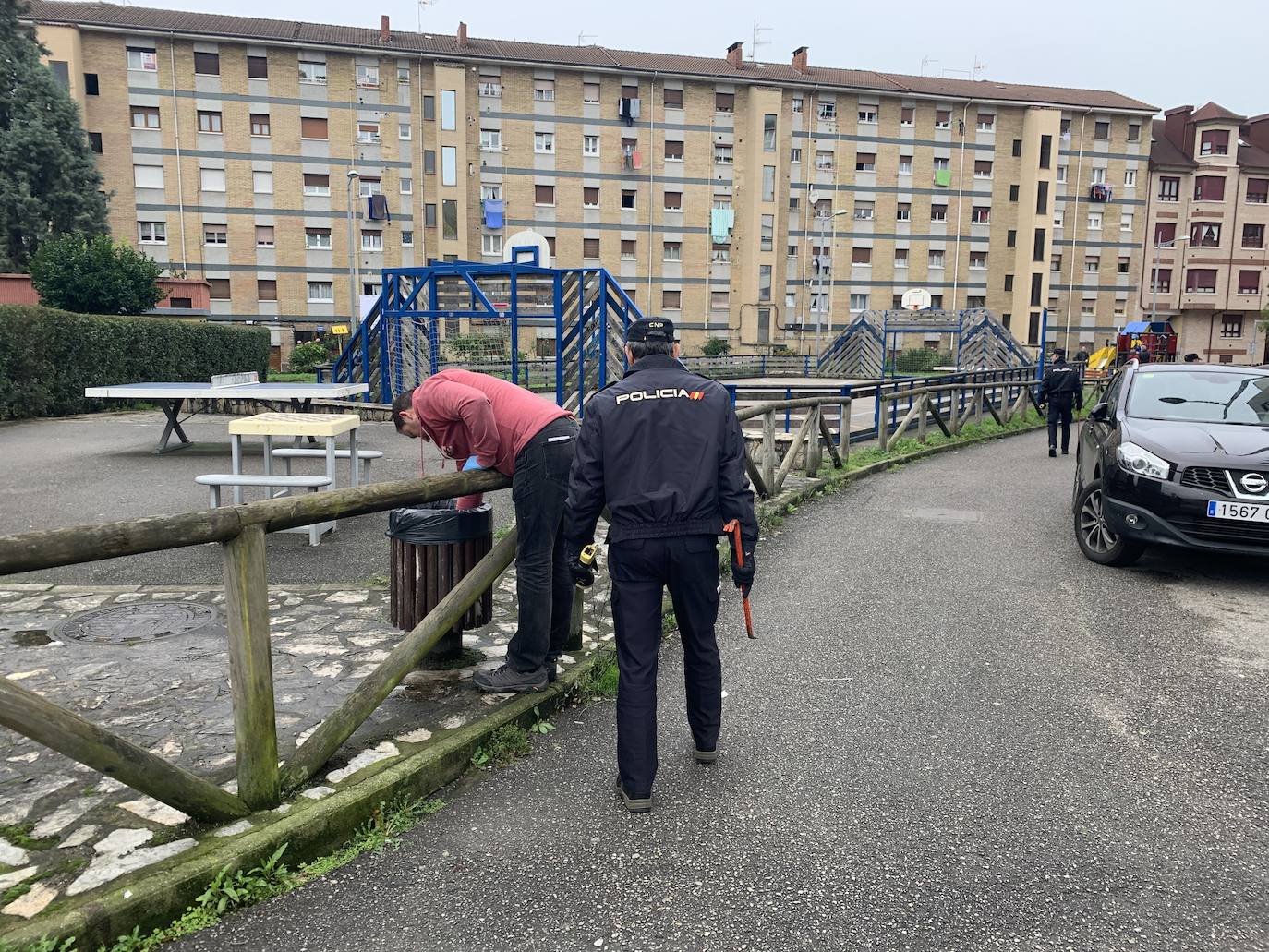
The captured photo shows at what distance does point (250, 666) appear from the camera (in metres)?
3.13

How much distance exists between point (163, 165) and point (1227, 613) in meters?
52.8

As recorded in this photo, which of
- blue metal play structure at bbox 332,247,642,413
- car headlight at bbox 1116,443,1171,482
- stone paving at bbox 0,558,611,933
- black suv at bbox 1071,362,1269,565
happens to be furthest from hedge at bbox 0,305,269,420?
car headlight at bbox 1116,443,1171,482

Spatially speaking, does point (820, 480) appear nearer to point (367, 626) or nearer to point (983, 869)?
point (367, 626)

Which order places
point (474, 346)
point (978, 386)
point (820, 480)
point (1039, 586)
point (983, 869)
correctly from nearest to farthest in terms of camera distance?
1. point (983, 869)
2. point (1039, 586)
3. point (820, 480)
4. point (978, 386)
5. point (474, 346)

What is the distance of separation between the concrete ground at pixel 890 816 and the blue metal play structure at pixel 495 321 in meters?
11.1

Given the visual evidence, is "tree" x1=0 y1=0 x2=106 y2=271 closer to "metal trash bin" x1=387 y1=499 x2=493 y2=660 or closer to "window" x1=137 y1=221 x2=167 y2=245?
"window" x1=137 y1=221 x2=167 y2=245

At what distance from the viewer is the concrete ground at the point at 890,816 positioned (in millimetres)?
2834

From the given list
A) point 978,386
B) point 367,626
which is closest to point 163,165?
point 978,386

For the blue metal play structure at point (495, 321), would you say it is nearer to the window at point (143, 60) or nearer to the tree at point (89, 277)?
the tree at point (89, 277)

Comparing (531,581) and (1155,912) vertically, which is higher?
(531,581)

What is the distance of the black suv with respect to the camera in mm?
6500

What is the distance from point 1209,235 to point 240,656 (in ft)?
239

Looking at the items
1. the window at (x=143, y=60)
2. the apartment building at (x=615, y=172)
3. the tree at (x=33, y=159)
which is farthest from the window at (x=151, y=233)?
the tree at (x=33, y=159)

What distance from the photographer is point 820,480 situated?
37.5 ft
